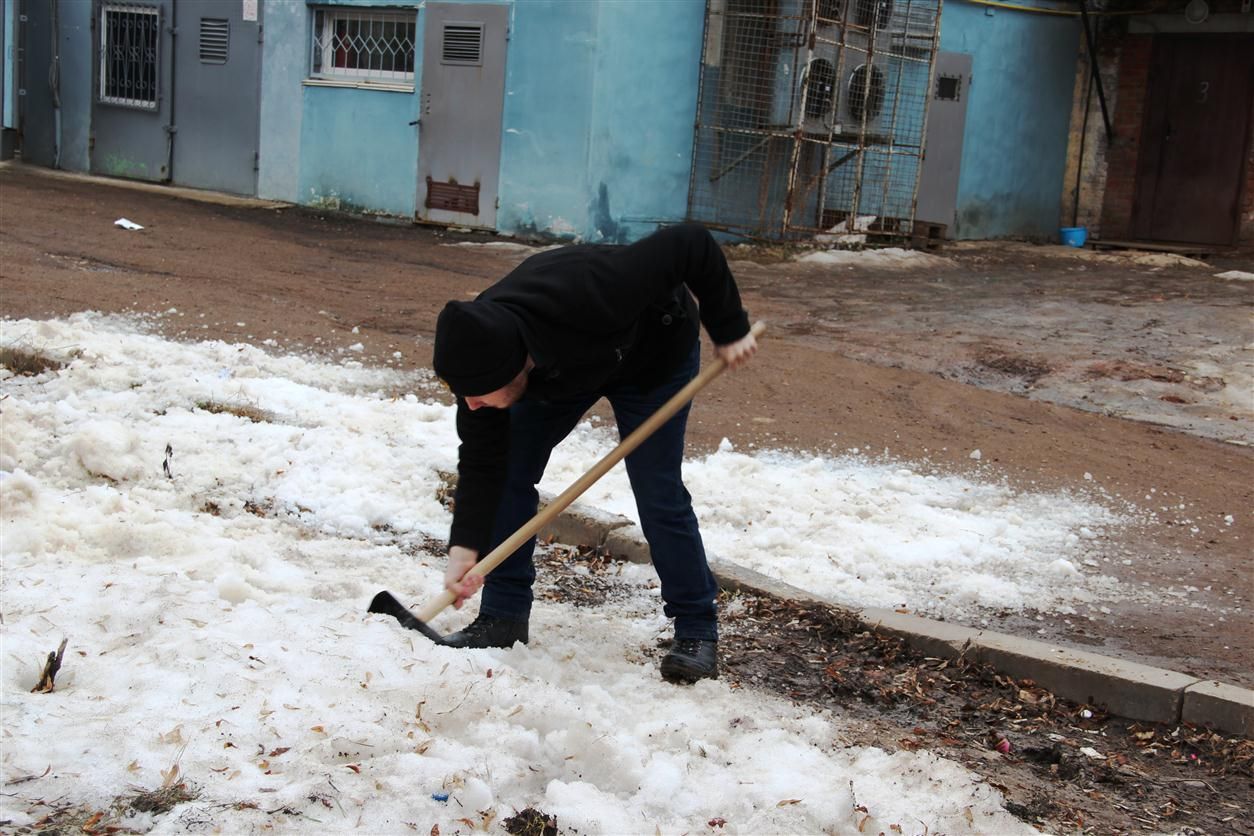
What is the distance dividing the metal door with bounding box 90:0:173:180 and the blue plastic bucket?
11.8m

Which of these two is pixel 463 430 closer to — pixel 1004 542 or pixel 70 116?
pixel 1004 542

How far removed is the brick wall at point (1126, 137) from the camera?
1658 centimetres

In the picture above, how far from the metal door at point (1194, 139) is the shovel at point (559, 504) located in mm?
14813

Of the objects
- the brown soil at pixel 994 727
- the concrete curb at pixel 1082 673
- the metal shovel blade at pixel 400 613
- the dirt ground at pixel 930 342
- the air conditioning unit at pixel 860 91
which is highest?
the air conditioning unit at pixel 860 91

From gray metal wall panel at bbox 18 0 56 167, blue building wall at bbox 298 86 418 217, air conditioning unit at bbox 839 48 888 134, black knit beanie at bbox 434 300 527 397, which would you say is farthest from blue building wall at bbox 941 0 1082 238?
black knit beanie at bbox 434 300 527 397

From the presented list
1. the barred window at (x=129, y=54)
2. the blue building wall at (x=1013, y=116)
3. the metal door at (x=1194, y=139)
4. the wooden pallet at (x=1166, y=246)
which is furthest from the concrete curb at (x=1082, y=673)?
the barred window at (x=129, y=54)

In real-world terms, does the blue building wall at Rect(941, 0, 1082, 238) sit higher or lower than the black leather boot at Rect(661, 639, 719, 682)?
A: higher

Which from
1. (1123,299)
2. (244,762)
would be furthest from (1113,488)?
(1123,299)

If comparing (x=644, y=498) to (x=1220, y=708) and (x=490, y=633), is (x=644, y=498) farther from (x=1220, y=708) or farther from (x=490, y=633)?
(x=1220, y=708)

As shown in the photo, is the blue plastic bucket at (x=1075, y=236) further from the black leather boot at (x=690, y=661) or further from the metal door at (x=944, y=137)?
the black leather boot at (x=690, y=661)

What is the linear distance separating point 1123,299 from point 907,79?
433 centimetres

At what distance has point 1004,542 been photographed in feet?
17.6

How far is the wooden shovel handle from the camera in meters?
3.55

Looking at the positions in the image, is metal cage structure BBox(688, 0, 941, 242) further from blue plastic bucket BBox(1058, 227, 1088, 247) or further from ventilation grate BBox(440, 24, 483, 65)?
blue plastic bucket BBox(1058, 227, 1088, 247)
